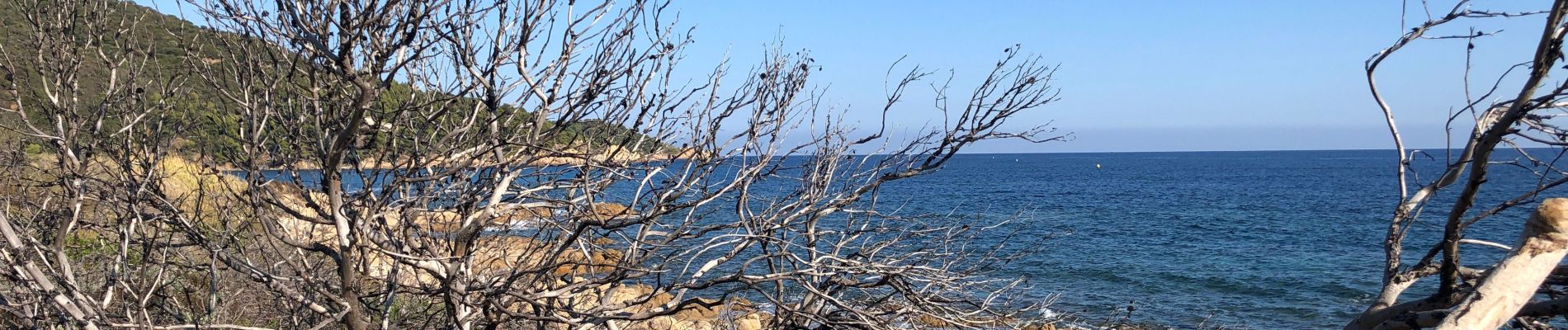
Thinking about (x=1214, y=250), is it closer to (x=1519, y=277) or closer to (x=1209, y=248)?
(x=1209, y=248)

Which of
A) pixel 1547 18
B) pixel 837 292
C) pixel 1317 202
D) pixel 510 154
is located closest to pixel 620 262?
pixel 510 154

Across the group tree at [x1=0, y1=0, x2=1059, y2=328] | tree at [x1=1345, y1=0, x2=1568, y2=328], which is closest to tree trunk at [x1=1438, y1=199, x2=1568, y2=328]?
tree at [x1=1345, y1=0, x2=1568, y2=328]

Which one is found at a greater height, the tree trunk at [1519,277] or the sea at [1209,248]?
the tree trunk at [1519,277]

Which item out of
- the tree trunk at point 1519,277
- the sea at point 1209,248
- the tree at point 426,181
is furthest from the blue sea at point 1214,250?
the tree at point 426,181

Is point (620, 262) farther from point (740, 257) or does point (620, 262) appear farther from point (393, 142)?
point (740, 257)

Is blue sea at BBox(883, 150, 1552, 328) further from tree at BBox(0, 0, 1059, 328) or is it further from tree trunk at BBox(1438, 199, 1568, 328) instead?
tree at BBox(0, 0, 1059, 328)

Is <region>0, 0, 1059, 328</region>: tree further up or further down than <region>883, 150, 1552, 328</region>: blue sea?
further up

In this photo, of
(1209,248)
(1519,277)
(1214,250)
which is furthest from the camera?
(1209,248)

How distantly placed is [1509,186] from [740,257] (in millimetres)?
67889

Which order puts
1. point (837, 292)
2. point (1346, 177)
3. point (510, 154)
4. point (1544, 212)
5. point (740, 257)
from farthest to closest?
point (1346, 177)
point (740, 257)
point (837, 292)
point (510, 154)
point (1544, 212)

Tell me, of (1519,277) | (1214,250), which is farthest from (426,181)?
(1214,250)

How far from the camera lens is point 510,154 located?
15.7ft

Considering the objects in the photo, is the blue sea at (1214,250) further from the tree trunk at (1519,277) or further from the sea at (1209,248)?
the tree trunk at (1519,277)

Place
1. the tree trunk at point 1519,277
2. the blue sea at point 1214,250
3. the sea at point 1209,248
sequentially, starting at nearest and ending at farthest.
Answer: the tree trunk at point 1519,277, the sea at point 1209,248, the blue sea at point 1214,250
